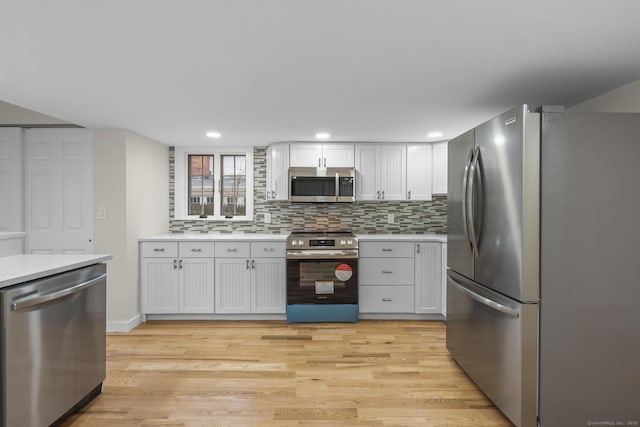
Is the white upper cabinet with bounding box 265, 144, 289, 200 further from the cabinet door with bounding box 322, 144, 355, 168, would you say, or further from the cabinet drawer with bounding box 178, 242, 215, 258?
the cabinet drawer with bounding box 178, 242, 215, 258

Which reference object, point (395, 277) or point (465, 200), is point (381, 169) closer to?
point (395, 277)

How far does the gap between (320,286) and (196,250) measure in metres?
1.45

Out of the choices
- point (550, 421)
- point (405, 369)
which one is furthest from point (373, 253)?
point (550, 421)

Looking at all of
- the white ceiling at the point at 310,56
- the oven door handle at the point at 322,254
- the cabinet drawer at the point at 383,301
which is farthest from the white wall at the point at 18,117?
the cabinet drawer at the point at 383,301

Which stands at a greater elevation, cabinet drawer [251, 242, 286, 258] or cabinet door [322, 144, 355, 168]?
cabinet door [322, 144, 355, 168]

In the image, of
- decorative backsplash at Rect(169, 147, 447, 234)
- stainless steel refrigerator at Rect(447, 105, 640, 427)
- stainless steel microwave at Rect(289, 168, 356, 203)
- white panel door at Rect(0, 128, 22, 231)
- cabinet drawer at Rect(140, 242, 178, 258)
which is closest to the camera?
stainless steel refrigerator at Rect(447, 105, 640, 427)

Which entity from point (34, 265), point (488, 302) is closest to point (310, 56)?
point (488, 302)

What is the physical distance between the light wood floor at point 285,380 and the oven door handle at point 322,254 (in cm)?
75

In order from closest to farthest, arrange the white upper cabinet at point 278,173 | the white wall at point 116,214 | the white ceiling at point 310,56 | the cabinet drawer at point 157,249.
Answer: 1. the white ceiling at point 310,56
2. the white wall at point 116,214
3. the cabinet drawer at point 157,249
4. the white upper cabinet at point 278,173

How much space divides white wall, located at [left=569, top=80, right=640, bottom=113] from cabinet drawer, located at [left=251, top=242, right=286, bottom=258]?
10.2 feet

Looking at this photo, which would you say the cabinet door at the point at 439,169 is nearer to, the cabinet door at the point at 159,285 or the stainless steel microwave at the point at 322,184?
the stainless steel microwave at the point at 322,184

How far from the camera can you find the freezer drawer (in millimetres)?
1938

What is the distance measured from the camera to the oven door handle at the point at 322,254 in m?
3.96

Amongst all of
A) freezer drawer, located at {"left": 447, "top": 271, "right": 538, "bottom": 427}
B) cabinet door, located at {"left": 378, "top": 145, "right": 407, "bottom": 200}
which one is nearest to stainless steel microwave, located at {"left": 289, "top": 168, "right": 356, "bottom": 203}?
cabinet door, located at {"left": 378, "top": 145, "right": 407, "bottom": 200}
